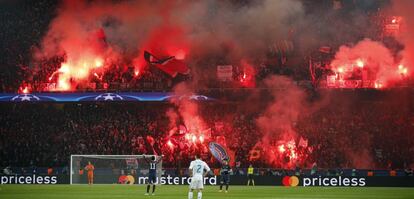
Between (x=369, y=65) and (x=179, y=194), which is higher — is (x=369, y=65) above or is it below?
above

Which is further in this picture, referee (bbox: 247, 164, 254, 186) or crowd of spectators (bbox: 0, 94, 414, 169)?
crowd of spectators (bbox: 0, 94, 414, 169)

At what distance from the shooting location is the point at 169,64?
50.6 m

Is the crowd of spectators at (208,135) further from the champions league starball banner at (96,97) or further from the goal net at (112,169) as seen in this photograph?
the goal net at (112,169)

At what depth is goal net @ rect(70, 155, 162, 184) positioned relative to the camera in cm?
4200

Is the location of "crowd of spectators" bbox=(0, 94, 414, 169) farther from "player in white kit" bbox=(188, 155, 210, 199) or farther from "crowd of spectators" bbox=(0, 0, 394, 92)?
"player in white kit" bbox=(188, 155, 210, 199)

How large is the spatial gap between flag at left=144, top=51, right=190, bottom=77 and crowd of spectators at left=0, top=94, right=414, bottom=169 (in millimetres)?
2645

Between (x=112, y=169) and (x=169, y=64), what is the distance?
441 inches

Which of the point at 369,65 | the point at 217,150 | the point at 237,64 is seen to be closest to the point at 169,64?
the point at 237,64

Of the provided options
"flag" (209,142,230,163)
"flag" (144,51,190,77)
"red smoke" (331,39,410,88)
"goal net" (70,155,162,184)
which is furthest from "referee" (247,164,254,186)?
"flag" (144,51,190,77)

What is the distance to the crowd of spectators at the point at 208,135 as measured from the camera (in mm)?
46062

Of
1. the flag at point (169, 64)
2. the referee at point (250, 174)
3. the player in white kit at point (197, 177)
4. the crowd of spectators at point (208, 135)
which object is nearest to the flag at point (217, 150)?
the crowd of spectators at point (208, 135)

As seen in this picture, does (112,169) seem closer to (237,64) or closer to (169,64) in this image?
(169,64)

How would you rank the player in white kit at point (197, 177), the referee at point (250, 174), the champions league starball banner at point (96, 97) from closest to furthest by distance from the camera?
1. the player in white kit at point (197, 177)
2. the referee at point (250, 174)
3. the champions league starball banner at point (96, 97)

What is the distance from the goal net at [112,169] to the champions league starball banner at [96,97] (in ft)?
21.6
